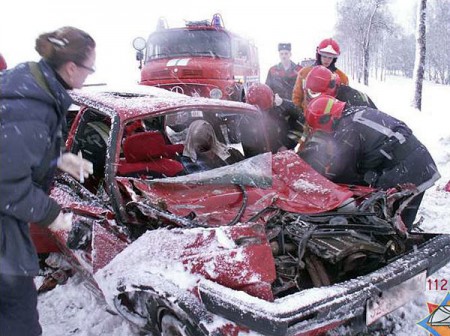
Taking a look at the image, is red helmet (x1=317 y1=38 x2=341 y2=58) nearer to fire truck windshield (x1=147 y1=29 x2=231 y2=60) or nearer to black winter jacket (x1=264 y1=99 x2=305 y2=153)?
black winter jacket (x1=264 y1=99 x2=305 y2=153)

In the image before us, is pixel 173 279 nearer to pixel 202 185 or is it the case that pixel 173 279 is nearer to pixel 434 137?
pixel 202 185

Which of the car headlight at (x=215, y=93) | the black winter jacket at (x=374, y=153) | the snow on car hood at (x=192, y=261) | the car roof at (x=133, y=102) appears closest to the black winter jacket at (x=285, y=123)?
the car roof at (x=133, y=102)

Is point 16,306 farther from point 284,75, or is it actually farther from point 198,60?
point 198,60

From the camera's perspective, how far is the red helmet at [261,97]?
4762 millimetres

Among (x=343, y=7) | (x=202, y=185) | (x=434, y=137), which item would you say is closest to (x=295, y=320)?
(x=202, y=185)

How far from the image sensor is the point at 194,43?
941 centimetres

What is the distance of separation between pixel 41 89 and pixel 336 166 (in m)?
2.67

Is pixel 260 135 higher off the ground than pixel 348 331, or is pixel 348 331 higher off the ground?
pixel 260 135

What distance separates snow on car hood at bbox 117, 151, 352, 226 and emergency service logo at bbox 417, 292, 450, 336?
917mm

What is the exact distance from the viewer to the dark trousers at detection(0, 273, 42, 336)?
184 centimetres

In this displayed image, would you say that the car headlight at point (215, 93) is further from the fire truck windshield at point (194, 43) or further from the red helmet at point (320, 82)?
the red helmet at point (320, 82)

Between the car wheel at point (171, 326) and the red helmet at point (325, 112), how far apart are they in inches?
87.2

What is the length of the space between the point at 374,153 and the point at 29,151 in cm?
283

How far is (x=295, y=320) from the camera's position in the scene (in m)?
1.97
